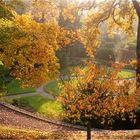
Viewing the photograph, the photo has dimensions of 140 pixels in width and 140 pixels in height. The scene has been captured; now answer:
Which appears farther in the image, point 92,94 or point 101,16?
point 101,16

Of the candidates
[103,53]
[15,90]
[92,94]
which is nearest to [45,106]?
[15,90]

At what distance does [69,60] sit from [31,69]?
34263 millimetres

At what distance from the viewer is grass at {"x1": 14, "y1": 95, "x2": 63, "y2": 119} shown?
84.3 feet

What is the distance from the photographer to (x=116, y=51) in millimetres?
64562

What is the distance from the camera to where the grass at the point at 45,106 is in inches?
1011

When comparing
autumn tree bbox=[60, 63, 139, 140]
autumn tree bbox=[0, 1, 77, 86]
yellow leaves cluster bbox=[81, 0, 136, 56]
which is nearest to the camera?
autumn tree bbox=[0, 1, 77, 86]

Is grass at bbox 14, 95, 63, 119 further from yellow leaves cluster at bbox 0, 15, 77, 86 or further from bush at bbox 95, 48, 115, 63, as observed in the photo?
bush at bbox 95, 48, 115, 63

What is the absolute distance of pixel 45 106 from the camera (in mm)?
27797

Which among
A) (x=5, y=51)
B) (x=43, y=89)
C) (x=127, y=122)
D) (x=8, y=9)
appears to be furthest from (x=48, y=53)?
(x=43, y=89)

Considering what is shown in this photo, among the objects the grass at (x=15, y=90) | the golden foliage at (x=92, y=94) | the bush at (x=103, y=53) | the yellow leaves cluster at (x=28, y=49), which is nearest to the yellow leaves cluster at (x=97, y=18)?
the grass at (x=15, y=90)

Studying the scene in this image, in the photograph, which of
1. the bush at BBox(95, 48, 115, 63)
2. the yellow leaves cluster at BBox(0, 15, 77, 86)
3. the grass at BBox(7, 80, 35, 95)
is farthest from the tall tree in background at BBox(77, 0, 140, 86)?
the bush at BBox(95, 48, 115, 63)

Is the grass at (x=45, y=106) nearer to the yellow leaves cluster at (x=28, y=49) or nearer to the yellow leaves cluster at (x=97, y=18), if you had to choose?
the yellow leaves cluster at (x=97, y=18)

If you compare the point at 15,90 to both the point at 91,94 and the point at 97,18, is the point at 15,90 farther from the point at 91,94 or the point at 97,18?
the point at 91,94

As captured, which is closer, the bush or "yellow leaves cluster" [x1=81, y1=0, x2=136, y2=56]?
"yellow leaves cluster" [x1=81, y1=0, x2=136, y2=56]
